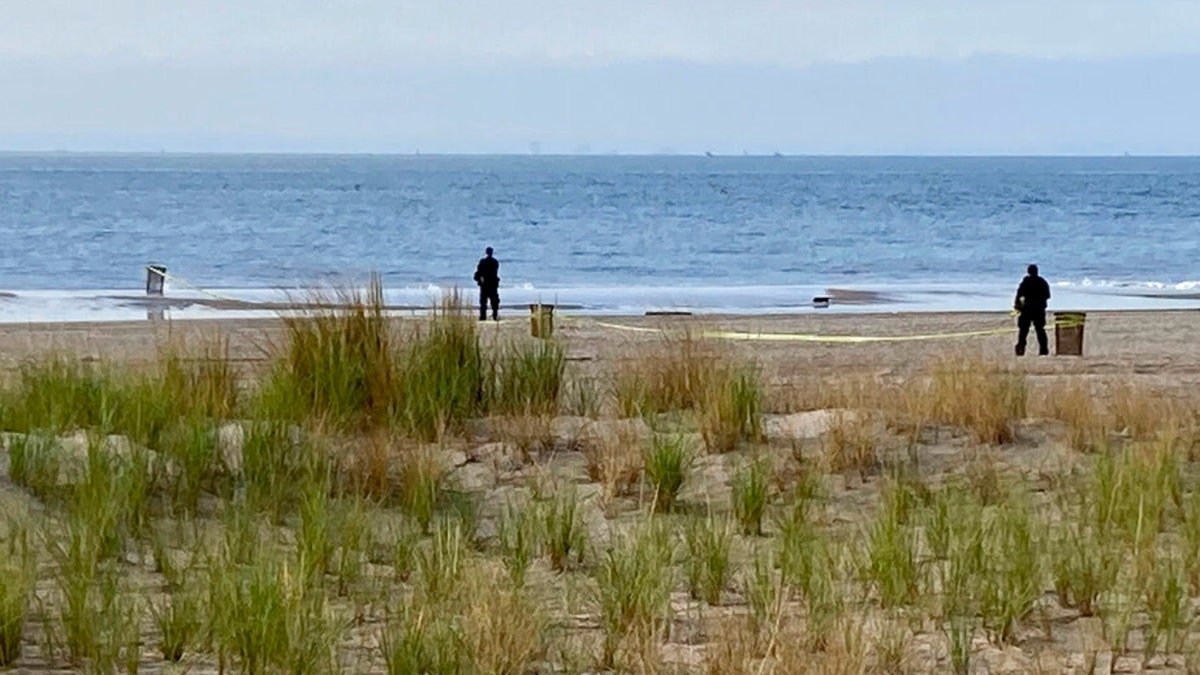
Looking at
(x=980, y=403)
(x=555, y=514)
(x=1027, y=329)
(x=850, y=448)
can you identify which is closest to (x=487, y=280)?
(x=1027, y=329)

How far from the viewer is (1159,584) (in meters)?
6.88

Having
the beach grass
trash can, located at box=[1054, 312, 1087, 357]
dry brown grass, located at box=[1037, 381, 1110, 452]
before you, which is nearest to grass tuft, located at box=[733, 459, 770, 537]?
the beach grass

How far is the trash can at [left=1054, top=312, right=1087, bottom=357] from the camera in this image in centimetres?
2012

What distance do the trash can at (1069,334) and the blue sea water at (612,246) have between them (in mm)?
9486

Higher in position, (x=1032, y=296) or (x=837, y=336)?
(x=1032, y=296)

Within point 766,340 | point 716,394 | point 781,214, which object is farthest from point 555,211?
point 716,394

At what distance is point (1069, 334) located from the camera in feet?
66.3

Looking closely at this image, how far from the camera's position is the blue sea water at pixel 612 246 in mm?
39375

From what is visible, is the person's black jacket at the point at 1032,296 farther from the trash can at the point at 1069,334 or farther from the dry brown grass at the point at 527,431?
the dry brown grass at the point at 527,431

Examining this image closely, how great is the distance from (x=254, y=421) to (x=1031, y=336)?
53.2 ft

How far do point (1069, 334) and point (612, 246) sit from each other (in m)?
39.7

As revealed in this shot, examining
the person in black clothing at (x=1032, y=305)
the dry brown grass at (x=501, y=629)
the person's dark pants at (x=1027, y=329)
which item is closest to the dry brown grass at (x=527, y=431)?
the dry brown grass at (x=501, y=629)

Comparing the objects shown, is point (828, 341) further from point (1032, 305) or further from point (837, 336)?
point (1032, 305)

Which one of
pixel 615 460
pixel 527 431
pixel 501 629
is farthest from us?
pixel 527 431
